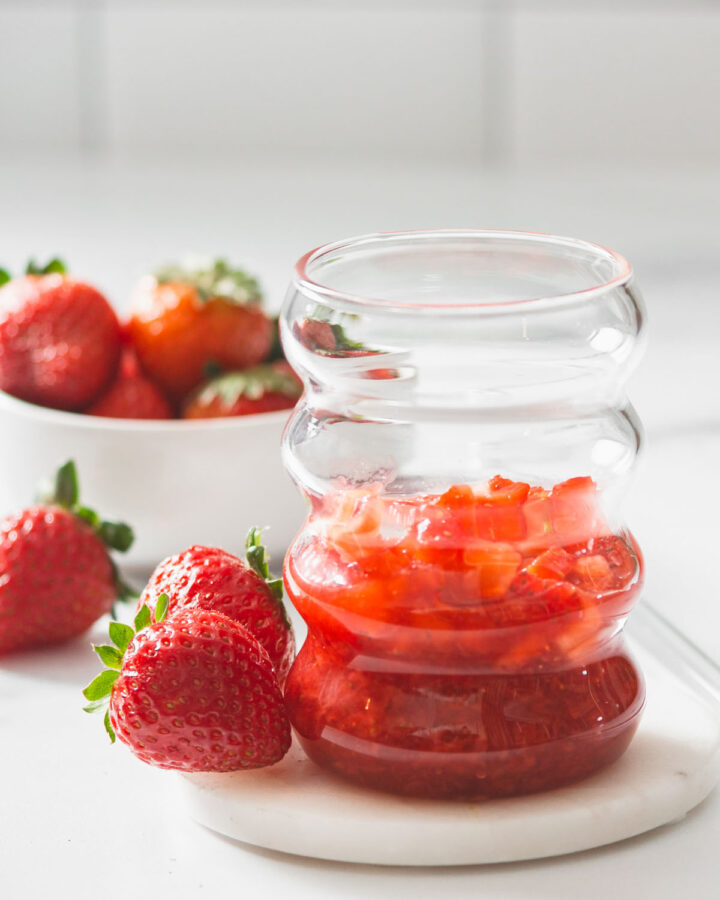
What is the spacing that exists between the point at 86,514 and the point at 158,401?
18cm

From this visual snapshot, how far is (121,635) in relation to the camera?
0.69m

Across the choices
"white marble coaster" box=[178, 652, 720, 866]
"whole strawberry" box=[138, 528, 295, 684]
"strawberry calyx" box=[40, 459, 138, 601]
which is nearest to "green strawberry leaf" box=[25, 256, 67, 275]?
"strawberry calyx" box=[40, 459, 138, 601]

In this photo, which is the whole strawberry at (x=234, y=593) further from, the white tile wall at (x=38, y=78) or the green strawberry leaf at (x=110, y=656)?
the white tile wall at (x=38, y=78)

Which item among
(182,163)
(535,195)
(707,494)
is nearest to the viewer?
(707,494)

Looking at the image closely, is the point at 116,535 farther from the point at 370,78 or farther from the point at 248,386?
the point at 370,78

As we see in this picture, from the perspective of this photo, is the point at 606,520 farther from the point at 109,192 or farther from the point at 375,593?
the point at 109,192

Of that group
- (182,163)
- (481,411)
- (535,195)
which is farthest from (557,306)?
(182,163)

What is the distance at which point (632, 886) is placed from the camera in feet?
2.10

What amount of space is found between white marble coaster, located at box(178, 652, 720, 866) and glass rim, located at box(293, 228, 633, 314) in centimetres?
A: 25

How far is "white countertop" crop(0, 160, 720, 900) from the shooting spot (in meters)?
0.66

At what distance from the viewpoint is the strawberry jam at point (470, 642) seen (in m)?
0.65

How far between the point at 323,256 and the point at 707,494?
583mm

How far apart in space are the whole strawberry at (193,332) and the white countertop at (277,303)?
283mm

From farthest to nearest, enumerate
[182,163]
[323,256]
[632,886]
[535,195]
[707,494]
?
[182,163]
[535,195]
[707,494]
[323,256]
[632,886]
